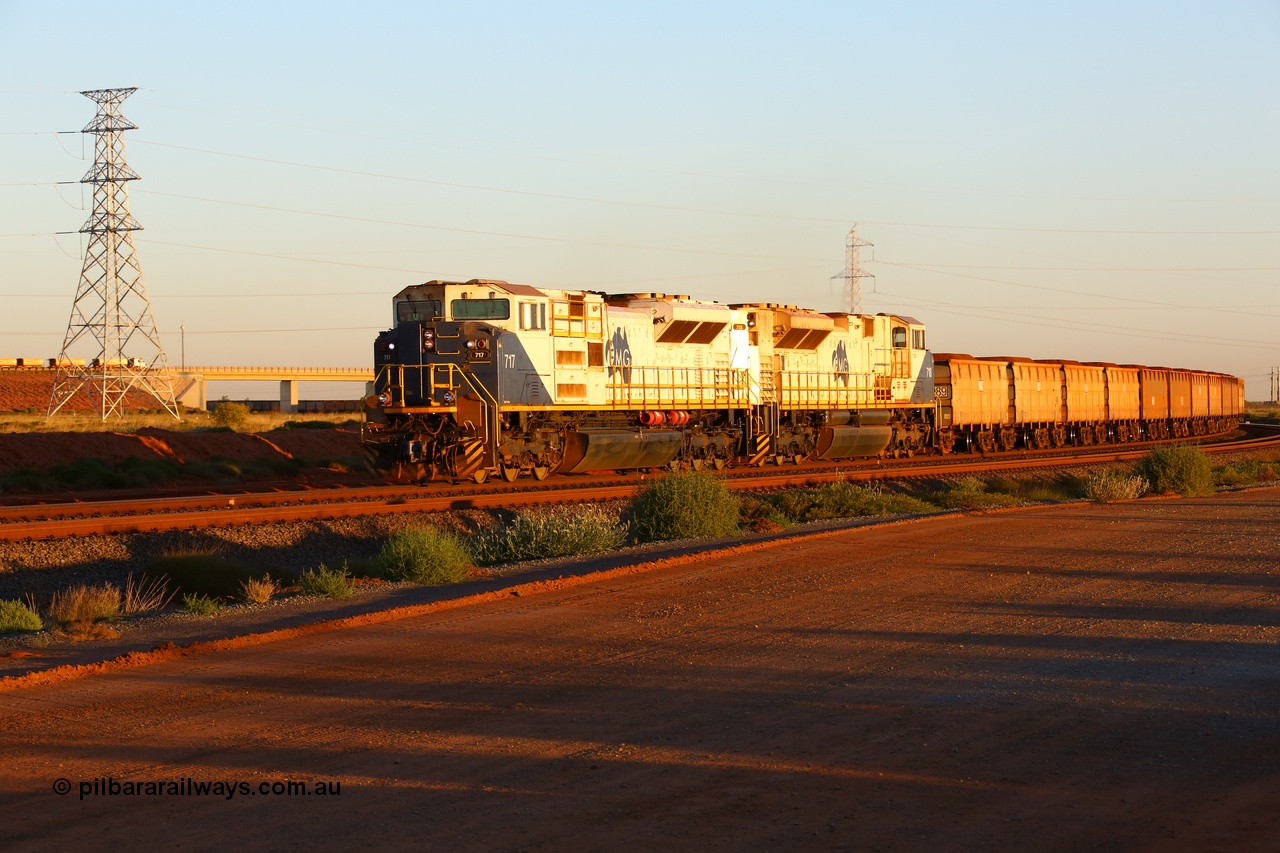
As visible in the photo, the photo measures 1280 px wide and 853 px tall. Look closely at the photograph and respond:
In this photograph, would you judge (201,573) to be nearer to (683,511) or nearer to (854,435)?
(683,511)

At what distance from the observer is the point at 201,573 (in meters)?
15.2

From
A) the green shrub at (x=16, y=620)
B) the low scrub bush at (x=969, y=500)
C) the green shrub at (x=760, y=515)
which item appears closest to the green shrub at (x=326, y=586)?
the green shrub at (x=16, y=620)

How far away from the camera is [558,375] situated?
25828mm

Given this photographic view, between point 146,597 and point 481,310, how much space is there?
12.2m

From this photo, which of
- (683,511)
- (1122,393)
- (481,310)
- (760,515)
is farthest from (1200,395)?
(683,511)

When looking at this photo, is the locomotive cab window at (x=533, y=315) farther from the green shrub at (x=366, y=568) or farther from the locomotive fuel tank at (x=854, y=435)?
the locomotive fuel tank at (x=854, y=435)

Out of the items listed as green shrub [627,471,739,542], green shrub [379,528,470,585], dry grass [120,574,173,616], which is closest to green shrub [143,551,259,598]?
dry grass [120,574,173,616]

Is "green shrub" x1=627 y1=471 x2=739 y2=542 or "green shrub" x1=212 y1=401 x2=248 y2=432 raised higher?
"green shrub" x1=212 y1=401 x2=248 y2=432

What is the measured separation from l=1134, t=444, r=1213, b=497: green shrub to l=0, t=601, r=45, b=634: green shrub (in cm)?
2076

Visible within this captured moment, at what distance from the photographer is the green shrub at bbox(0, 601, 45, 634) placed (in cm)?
1114

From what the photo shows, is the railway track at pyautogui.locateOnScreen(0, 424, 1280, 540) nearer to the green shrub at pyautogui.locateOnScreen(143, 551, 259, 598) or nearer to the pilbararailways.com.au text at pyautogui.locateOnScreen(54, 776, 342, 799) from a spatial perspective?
the green shrub at pyautogui.locateOnScreen(143, 551, 259, 598)

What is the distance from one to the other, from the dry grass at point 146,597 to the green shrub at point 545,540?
3916 mm

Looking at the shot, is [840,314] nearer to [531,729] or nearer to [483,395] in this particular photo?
[483,395]

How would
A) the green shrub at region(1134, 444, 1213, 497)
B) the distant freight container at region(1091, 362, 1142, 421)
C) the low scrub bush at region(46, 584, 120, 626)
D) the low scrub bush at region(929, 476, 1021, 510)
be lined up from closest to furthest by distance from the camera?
1. the low scrub bush at region(46, 584, 120, 626)
2. the low scrub bush at region(929, 476, 1021, 510)
3. the green shrub at region(1134, 444, 1213, 497)
4. the distant freight container at region(1091, 362, 1142, 421)
